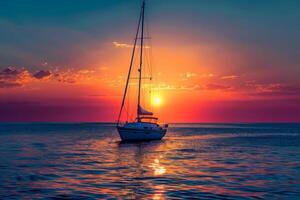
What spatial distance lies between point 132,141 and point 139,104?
23.8 ft

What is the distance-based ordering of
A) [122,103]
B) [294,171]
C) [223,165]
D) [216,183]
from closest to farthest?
[216,183] < [294,171] < [223,165] < [122,103]

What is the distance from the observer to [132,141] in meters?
67.9

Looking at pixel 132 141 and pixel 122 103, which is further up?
pixel 122 103

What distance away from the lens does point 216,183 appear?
25828 millimetres

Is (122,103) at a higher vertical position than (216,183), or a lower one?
higher

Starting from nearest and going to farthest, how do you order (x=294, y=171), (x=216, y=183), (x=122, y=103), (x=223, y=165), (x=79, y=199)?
(x=79, y=199), (x=216, y=183), (x=294, y=171), (x=223, y=165), (x=122, y=103)

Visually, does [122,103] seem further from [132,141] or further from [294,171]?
[294,171]

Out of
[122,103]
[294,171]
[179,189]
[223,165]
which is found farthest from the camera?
[122,103]

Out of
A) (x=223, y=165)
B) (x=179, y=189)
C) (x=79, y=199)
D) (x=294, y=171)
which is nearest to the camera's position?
(x=79, y=199)

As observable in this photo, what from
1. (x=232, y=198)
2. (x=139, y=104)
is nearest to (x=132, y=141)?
(x=139, y=104)

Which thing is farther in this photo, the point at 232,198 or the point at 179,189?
the point at 179,189

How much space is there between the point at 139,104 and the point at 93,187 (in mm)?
45483

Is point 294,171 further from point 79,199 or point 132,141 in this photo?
point 132,141

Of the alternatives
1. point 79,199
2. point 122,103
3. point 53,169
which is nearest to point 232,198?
point 79,199
